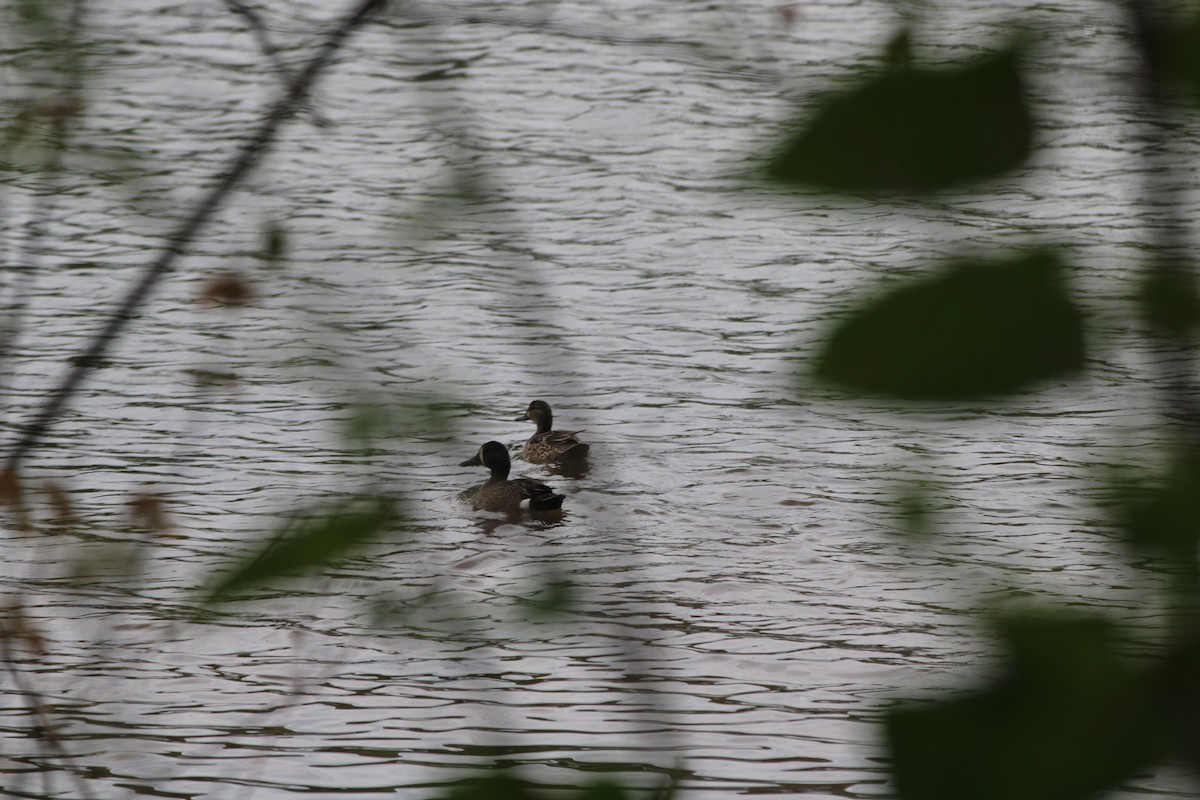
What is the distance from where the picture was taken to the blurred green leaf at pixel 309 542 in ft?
3.08

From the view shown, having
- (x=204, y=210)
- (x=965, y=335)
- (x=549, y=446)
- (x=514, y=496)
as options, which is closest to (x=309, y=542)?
(x=204, y=210)

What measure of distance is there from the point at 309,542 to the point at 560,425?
14.0m

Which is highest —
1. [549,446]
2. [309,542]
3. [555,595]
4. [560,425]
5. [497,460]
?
[309,542]

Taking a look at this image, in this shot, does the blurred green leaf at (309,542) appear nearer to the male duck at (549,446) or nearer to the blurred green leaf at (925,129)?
the blurred green leaf at (925,129)

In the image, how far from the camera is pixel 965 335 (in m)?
0.67

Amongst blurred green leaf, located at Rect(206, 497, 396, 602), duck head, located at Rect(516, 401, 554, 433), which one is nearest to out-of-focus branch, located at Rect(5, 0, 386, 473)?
blurred green leaf, located at Rect(206, 497, 396, 602)

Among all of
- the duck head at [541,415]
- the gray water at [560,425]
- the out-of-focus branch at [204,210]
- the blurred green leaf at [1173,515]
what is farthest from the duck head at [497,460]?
the blurred green leaf at [1173,515]

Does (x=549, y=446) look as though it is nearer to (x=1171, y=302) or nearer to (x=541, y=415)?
(x=541, y=415)

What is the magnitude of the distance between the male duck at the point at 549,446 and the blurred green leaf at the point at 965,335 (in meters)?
11.5

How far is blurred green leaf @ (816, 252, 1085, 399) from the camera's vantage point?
2.15 ft

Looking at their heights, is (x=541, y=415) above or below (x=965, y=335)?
below

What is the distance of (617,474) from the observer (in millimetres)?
11953

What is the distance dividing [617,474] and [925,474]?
11.1 metres

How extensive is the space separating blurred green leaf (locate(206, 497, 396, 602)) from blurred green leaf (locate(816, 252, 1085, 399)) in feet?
1.41
